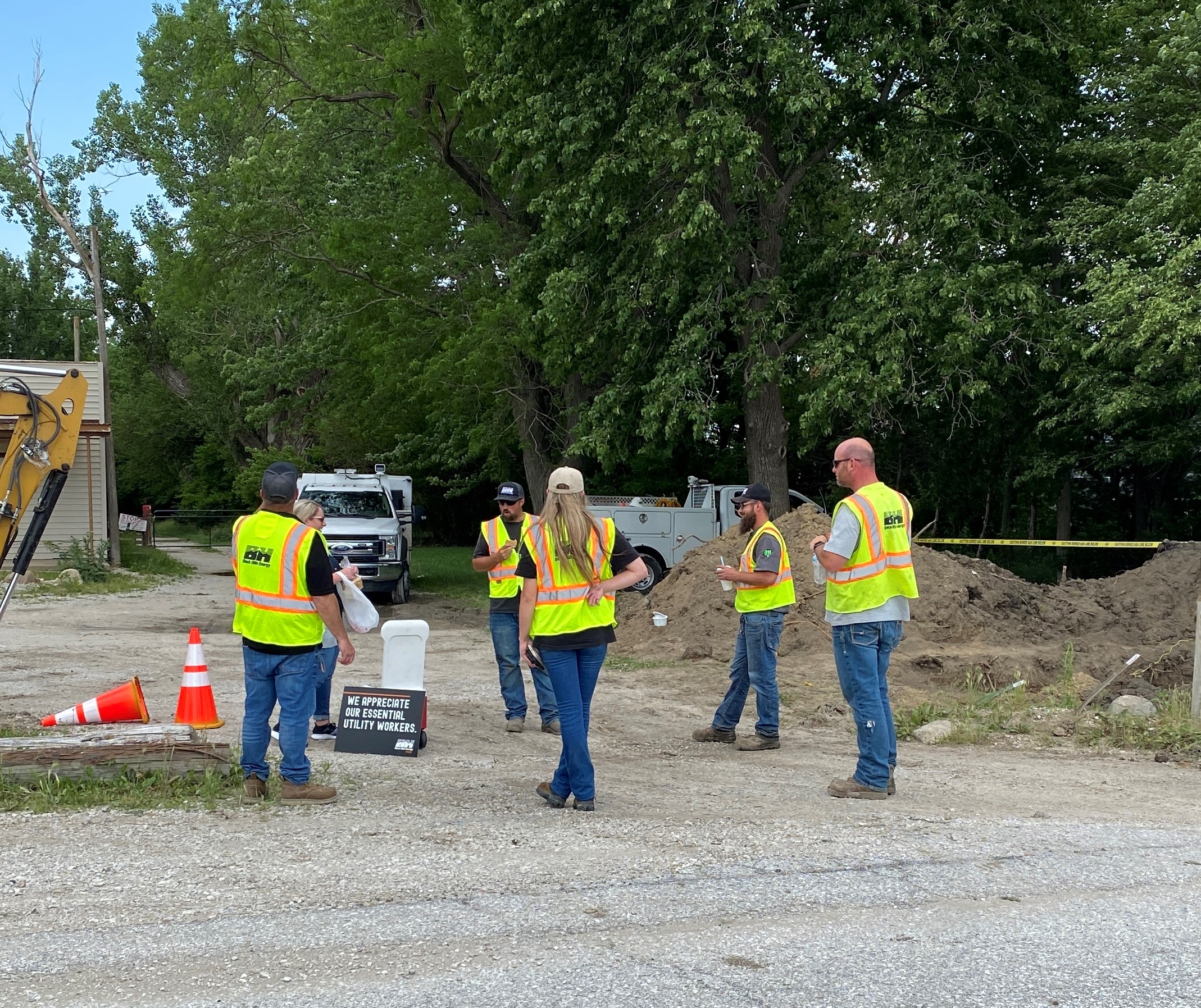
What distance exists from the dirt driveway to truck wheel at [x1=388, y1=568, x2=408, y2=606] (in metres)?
13.5

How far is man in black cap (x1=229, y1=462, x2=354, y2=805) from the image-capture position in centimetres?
650

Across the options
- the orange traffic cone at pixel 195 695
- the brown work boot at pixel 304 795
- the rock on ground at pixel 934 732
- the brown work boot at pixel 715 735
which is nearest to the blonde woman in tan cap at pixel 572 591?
the brown work boot at pixel 304 795

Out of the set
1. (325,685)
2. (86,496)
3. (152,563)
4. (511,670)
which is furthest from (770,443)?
(152,563)

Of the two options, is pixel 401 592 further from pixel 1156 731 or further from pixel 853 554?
pixel 853 554

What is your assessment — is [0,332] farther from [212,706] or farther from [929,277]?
[212,706]

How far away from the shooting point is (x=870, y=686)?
22.6ft

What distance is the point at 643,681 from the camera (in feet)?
42.8

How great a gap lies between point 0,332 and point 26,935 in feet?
199

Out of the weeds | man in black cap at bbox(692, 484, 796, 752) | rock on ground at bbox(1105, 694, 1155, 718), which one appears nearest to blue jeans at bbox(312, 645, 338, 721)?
man in black cap at bbox(692, 484, 796, 752)

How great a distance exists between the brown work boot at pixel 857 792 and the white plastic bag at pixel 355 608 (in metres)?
3.08

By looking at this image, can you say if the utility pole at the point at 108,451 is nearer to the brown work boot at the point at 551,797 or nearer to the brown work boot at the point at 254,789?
the brown work boot at the point at 254,789

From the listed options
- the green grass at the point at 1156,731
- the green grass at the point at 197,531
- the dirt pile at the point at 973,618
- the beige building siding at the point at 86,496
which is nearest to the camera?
the green grass at the point at 1156,731

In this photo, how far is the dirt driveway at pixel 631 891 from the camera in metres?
4.27

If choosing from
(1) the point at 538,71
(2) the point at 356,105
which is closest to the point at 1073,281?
(1) the point at 538,71
